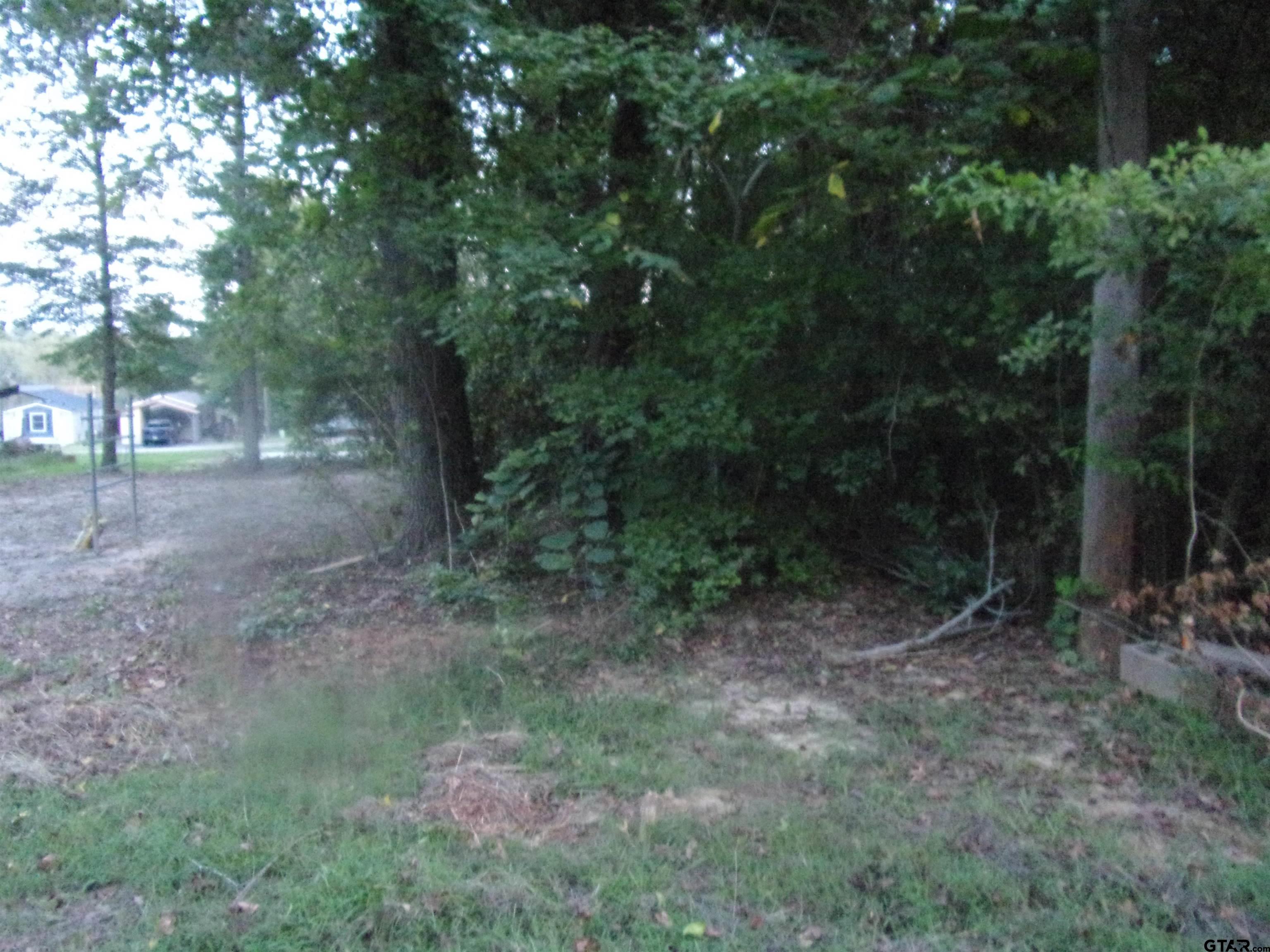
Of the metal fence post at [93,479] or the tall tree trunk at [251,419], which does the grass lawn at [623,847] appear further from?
the tall tree trunk at [251,419]

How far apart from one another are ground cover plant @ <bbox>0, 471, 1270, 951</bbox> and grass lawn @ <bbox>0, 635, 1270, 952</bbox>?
2cm

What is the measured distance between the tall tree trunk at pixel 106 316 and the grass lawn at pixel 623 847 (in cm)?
2072

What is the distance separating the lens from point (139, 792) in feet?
19.7

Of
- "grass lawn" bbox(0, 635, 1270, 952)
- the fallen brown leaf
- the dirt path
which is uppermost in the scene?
the dirt path

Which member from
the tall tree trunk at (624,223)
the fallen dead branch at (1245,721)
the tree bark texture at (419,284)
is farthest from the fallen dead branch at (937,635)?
the tree bark texture at (419,284)

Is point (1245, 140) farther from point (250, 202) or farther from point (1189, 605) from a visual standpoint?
point (250, 202)

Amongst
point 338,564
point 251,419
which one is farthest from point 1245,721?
point 251,419

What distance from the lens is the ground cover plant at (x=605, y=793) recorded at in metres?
4.57

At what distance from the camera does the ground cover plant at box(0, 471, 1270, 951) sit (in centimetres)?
457

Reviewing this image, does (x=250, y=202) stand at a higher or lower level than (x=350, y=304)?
higher

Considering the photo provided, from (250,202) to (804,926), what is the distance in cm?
850

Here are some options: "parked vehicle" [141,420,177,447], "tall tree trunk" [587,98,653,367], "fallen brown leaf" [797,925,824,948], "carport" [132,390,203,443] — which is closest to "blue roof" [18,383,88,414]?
"parked vehicle" [141,420,177,447]

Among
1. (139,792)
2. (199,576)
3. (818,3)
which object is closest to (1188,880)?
(139,792)

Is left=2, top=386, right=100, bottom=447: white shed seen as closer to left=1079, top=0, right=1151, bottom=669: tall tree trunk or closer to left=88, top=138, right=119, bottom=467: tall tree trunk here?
left=88, top=138, right=119, bottom=467: tall tree trunk
